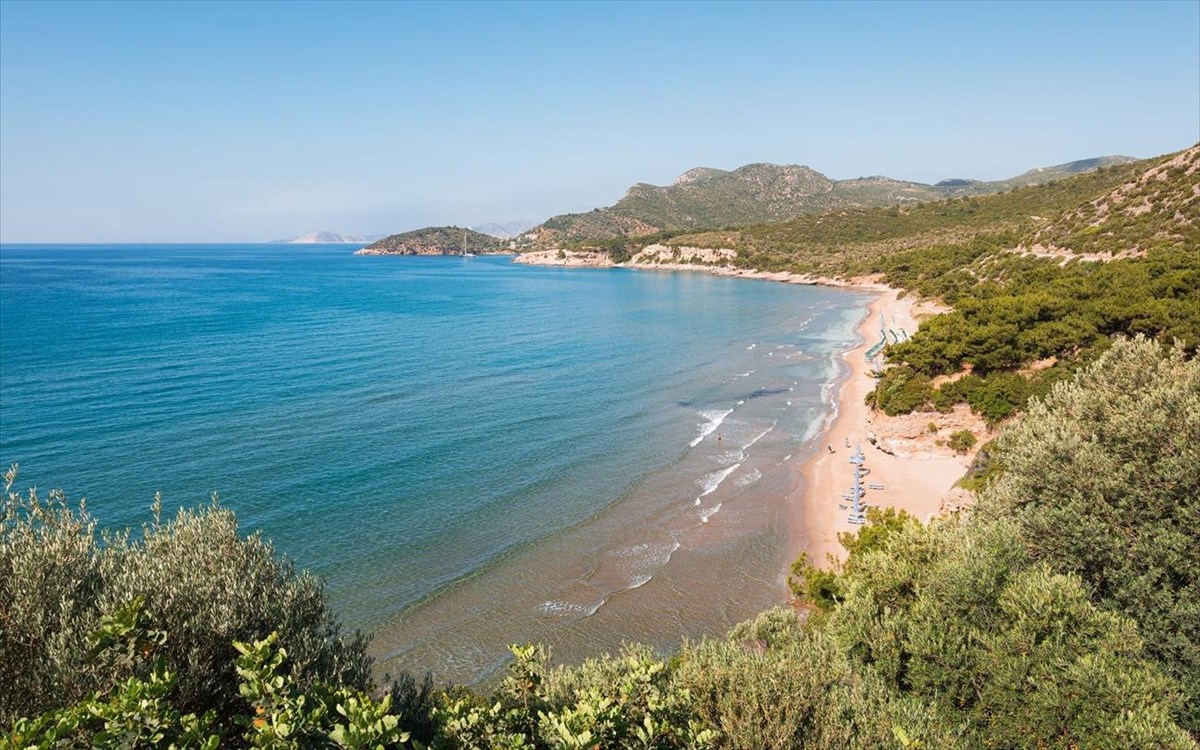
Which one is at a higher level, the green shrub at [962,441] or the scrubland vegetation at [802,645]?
the scrubland vegetation at [802,645]

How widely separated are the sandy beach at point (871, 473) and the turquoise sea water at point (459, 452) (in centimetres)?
152

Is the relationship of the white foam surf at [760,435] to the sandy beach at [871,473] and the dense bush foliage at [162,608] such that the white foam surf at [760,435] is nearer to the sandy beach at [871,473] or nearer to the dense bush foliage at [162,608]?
the sandy beach at [871,473]

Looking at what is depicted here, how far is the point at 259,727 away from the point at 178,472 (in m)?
31.4

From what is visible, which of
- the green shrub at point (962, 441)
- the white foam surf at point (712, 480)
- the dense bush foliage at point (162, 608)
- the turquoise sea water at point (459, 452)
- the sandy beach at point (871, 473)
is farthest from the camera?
the green shrub at point (962, 441)

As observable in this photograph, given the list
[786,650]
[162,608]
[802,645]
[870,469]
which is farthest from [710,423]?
[162,608]

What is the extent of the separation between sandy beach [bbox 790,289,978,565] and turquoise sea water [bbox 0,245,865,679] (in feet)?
5.00

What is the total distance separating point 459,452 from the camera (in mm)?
37719

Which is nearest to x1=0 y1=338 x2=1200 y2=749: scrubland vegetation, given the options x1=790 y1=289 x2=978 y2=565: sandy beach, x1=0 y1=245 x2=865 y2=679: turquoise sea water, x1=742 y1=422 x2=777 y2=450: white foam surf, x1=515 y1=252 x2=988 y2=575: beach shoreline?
x1=515 y1=252 x2=988 y2=575: beach shoreline

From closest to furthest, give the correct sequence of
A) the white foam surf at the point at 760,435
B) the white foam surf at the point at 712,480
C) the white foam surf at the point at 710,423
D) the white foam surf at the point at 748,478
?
the white foam surf at the point at 712,480, the white foam surf at the point at 748,478, the white foam surf at the point at 760,435, the white foam surf at the point at 710,423

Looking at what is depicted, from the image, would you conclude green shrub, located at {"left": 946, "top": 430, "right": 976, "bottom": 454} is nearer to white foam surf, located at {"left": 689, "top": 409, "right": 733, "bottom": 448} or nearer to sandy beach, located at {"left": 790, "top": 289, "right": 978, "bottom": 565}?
sandy beach, located at {"left": 790, "top": 289, "right": 978, "bottom": 565}

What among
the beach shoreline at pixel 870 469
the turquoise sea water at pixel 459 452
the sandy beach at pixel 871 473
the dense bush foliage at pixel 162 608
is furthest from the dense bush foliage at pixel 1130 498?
the dense bush foliage at pixel 162 608

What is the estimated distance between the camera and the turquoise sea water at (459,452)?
23.6m

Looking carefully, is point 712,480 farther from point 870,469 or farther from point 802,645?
point 802,645

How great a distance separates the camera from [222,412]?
42750mm
